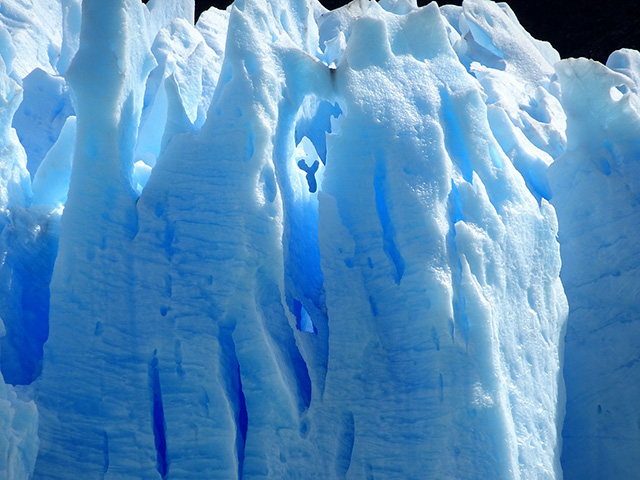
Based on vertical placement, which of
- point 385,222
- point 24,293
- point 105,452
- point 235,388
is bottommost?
point 105,452

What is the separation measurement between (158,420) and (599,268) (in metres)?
1.64

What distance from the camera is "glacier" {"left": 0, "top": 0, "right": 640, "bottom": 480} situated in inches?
77.9

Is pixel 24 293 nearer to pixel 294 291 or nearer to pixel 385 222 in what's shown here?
pixel 294 291

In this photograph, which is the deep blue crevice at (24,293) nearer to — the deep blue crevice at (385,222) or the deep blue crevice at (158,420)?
the deep blue crevice at (158,420)

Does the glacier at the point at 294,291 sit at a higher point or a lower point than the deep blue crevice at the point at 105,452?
higher

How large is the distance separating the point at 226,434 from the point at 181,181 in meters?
0.76

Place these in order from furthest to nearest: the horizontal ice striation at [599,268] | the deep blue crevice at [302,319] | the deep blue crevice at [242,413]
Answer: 1. the horizontal ice striation at [599,268]
2. the deep blue crevice at [302,319]
3. the deep blue crevice at [242,413]

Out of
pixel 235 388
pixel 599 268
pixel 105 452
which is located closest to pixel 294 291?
pixel 235 388

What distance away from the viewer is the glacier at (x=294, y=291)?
198cm

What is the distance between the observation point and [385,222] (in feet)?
7.12

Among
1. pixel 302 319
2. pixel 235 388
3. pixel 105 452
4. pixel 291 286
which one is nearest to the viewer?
pixel 105 452

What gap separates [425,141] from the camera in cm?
223

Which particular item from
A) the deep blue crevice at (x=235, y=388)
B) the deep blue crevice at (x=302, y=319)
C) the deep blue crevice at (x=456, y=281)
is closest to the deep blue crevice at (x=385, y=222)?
the deep blue crevice at (x=456, y=281)

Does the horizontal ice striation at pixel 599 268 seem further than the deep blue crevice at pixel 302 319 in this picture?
Yes
